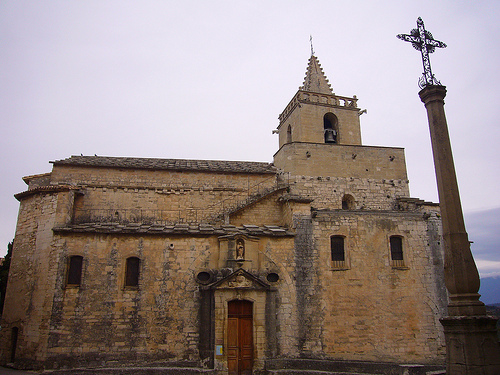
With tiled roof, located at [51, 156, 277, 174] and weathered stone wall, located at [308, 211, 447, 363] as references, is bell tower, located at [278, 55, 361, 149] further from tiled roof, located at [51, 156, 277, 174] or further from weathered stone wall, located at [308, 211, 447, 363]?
weathered stone wall, located at [308, 211, 447, 363]

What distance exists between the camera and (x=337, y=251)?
1728 centimetres

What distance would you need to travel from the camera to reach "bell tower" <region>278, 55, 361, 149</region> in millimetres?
23844

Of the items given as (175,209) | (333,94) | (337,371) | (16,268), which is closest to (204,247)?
(175,209)

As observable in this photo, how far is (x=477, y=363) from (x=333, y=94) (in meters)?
19.9

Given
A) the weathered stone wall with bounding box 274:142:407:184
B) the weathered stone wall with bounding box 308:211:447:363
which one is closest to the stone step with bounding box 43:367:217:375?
the weathered stone wall with bounding box 308:211:447:363

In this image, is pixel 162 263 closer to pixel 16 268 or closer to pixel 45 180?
pixel 16 268

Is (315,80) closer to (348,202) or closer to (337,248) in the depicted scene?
(348,202)

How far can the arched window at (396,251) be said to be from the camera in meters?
17.4

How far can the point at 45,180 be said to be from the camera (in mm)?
20312

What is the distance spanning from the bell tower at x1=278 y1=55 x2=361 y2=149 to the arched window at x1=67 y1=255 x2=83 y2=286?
47.4 ft

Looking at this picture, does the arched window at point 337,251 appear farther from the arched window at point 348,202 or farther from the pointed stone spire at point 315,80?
the pointed stone spire at point 315,80

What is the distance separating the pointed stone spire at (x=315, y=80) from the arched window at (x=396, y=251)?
12.3 m

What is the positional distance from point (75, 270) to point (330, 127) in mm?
17935

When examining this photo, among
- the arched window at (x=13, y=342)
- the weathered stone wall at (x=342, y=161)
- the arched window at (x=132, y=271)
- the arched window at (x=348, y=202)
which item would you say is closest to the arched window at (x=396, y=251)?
the arched window at (x=348, y=202)
